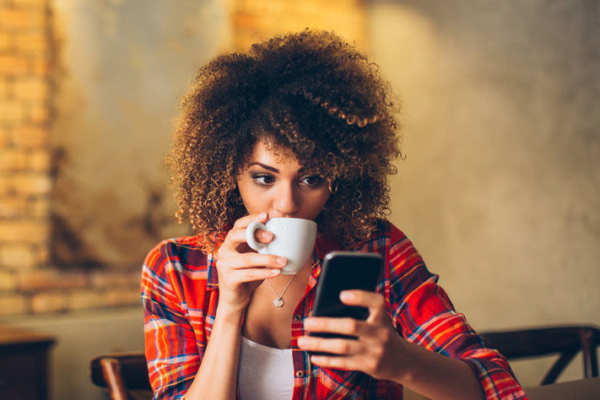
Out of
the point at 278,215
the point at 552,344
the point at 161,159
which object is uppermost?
the point at 161,159

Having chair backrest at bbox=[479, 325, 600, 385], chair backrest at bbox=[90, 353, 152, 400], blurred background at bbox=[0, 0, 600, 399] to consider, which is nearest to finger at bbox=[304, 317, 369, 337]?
chair backrest at bbox=[90, 353, 152, 400]

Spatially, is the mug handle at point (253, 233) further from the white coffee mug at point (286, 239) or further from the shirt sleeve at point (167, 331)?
the shirt sleeve at point (167, 331)

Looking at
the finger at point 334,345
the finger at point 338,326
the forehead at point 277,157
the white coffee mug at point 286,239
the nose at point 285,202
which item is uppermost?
the forehead at point 277,157

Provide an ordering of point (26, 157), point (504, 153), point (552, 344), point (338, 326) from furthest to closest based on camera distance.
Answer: point (504, 153) < point (26, 157) < point (552, 344) < point (338, 326)

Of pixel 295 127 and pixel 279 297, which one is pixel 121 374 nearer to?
pixel 279 297

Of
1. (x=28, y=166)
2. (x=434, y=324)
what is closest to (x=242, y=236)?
(x=434, y=324)

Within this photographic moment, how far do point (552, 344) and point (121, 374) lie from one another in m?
1.07

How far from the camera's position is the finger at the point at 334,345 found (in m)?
0.70

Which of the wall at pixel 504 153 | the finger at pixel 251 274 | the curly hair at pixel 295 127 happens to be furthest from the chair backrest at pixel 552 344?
the wall at pixel 504 153

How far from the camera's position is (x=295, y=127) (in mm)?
1041

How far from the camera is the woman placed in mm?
1014

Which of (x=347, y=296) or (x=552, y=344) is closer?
(x=347, y=296)

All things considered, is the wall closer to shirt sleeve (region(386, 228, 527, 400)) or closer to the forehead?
shirt sleeve (region(386, 228, 527, 400))

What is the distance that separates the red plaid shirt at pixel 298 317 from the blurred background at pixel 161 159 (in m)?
1.59
